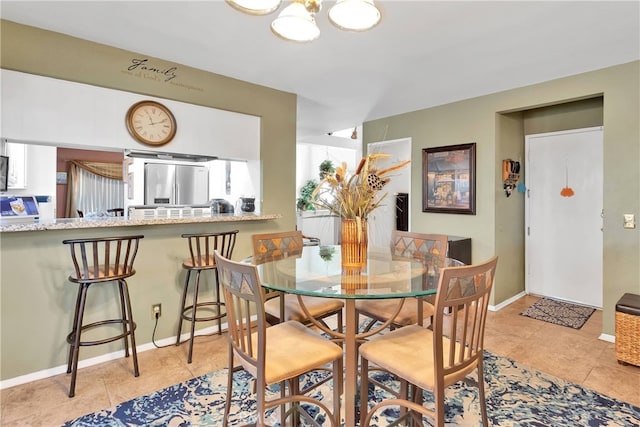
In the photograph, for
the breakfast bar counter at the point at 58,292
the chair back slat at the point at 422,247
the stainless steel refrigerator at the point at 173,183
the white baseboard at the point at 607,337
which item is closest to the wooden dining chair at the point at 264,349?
the chair back slat at the point at 422,247

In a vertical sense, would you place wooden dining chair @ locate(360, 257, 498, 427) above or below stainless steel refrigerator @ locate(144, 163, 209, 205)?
below

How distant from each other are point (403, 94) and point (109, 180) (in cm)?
659

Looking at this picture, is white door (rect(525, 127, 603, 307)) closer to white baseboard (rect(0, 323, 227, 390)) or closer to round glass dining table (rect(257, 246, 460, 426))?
round glass dining table (rect(257, 246, 460, 426))

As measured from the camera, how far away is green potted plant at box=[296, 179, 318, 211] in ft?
25.7

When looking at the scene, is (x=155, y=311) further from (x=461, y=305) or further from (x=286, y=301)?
(x=461, y=305)

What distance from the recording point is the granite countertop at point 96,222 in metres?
2.12

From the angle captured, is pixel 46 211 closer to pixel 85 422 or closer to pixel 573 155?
pixel 85 422

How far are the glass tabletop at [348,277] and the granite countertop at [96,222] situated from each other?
1006mm

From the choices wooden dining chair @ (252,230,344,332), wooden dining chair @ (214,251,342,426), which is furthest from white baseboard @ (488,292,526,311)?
wooden dining chair @ (214,251,342,426)

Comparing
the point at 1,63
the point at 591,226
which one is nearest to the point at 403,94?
the point at 591,226

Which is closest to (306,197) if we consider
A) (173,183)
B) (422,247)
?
(173,183)

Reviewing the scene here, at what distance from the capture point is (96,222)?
7.96 ft

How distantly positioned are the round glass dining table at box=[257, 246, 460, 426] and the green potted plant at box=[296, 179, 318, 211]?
5.45m

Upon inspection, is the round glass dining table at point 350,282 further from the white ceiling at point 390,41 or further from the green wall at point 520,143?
the green wall at point 520,143
